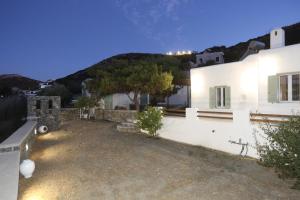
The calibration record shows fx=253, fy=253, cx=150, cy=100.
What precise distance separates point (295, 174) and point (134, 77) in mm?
12453

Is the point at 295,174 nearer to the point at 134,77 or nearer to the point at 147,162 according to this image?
the point at 147,162

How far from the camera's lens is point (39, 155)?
12.1 m

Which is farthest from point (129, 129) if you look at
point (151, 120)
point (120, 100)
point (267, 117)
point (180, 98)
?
point (180, 98)

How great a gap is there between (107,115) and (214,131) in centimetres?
1363

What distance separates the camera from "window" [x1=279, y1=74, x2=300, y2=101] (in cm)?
1230

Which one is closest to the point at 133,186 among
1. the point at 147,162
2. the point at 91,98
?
the point at 147,162

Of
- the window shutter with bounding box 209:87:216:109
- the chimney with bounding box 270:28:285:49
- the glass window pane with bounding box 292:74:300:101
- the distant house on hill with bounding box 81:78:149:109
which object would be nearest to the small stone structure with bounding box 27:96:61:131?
the distant house on hill with bounding box 81:78:149:109

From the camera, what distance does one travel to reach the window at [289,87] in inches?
484

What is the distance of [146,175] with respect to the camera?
8750 millimetres

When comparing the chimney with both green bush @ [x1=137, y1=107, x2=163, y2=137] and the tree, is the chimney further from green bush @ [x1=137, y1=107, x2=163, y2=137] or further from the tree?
green bush @ [x1=137, y1=107, x2=163, y2=137]

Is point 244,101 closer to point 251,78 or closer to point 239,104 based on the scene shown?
point 239,104

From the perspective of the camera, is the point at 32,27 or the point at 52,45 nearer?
the point at 32,27

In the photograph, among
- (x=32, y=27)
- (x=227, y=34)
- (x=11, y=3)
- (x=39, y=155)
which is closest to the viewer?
(x=39, y=155)

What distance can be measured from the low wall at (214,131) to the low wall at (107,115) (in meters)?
5.01
